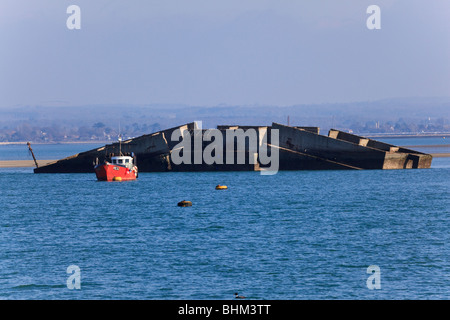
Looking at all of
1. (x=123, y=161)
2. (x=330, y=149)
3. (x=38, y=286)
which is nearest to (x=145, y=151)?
(x=123, y=161)

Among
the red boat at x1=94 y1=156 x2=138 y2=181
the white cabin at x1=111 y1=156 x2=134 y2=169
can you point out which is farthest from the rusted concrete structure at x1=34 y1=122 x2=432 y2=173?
the red boat at x1=94 y1=156 x2=138 y2=181

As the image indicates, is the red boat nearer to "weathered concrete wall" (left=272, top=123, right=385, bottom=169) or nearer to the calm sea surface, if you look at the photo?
the calm sea surface

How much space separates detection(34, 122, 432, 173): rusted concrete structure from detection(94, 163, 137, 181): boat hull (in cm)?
1028

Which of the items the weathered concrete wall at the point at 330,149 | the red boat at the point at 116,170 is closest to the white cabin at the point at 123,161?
the red boat at the point at 116,170

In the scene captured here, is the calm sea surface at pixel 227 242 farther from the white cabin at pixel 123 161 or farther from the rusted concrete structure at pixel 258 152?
the rusted concrete structure at pixel 258 152

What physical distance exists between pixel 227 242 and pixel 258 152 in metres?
61.8

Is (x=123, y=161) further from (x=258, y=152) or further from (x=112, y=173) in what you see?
(x=258, y=152)
